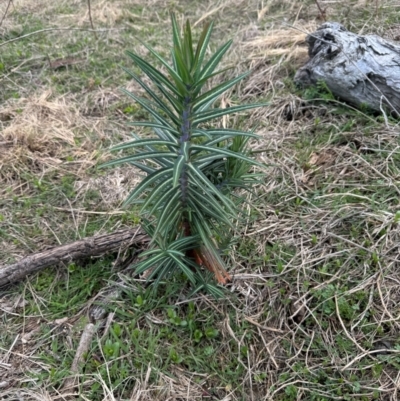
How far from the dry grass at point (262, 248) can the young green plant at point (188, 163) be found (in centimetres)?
23

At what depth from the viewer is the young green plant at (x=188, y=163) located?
1580mm

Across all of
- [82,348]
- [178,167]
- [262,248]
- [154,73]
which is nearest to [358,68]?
[262,248]

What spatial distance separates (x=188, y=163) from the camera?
5.52 ft

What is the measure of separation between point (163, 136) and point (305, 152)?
1.38m

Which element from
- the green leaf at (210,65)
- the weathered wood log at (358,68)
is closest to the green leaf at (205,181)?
the green leaf at (210,65)

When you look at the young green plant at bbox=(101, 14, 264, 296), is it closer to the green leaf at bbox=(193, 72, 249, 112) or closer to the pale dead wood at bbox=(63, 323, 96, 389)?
the green leaf at bbox=(193, 72, 249, 112)

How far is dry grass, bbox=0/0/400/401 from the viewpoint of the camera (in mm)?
1928

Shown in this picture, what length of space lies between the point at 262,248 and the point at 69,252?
42.2 inches

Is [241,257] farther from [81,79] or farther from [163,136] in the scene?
[81,79]

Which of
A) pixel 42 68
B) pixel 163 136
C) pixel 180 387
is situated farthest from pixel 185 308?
pixel 42 68

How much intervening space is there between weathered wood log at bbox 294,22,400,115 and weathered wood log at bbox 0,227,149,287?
1876mm

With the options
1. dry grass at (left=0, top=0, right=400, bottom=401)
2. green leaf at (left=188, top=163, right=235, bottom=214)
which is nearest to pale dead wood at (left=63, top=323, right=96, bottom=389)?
dry grass at (left=0, top=0, right=400, bottom=401)

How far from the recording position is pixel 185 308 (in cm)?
215

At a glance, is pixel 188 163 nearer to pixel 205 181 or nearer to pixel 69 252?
pixel 205 181
